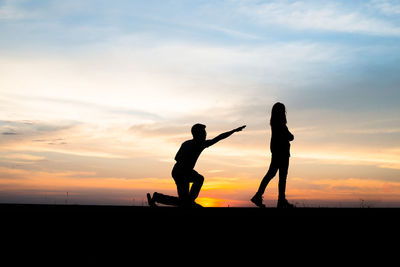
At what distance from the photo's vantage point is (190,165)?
11242mm

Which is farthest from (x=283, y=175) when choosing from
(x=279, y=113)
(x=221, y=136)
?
(x=221, y=136)

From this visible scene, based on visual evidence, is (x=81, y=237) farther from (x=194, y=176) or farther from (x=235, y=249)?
(x=194, y=176)

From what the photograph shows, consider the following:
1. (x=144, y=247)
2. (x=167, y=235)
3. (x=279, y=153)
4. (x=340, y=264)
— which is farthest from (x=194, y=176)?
(x=340, y=264)

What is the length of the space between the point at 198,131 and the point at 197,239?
4515mm

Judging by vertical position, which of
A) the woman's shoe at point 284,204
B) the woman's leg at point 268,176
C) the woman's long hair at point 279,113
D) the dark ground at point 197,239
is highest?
the woman's long hair at point 279,113

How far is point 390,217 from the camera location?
8.91 meters

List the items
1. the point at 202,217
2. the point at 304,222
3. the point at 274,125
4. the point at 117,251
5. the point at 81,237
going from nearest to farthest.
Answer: the point at 117,251 → the point at 81,237 → the point at 304,222 → the point at 202,217 → the point at 274,125

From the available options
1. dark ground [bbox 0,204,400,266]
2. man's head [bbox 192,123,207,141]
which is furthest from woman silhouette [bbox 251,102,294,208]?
dark ground [bbox 0,204,400,266]

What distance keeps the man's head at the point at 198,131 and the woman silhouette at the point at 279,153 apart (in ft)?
5.16

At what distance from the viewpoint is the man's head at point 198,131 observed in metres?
11.0

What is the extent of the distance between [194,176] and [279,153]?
1981 millimetres

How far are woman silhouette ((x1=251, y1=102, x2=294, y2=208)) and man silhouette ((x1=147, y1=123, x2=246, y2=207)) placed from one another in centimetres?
79

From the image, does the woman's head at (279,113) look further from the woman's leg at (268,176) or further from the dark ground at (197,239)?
the dark ground at (197,239)

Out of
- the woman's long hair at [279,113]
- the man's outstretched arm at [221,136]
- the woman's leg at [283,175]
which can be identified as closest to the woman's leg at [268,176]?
the woman's leg at [283,175]
